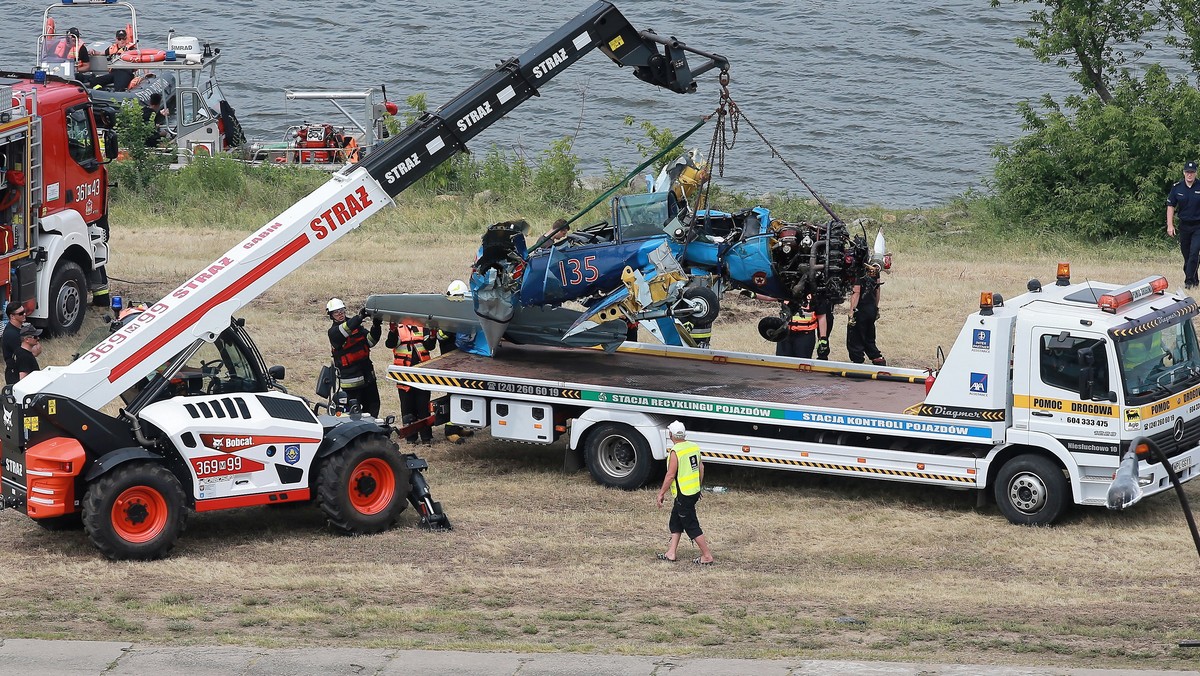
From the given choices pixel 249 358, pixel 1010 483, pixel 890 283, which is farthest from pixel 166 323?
pixel 890 283

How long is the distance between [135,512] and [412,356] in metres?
4.76

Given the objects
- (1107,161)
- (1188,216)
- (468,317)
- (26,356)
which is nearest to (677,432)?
(468,317)

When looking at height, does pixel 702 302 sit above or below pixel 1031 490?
above

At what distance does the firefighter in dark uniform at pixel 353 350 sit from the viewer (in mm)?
16516

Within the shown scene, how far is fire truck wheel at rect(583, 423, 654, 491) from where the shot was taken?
15273mm

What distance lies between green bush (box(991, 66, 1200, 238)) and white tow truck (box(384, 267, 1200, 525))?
1348cm

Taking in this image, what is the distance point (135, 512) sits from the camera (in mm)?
12742

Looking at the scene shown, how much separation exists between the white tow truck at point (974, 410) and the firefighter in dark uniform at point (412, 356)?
907 millimetres

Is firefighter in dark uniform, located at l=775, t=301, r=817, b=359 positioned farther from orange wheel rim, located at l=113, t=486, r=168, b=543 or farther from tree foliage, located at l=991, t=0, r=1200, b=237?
tree foliage, located at l=991, t=0, r=1200, b=237

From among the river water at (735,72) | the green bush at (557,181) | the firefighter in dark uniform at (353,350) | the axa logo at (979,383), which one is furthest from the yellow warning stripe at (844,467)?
the river water at (735,72)

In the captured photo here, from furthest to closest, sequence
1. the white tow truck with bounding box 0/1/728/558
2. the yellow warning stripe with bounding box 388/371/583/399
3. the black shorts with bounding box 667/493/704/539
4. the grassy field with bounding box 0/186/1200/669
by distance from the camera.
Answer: the yellow warning stripe with bounding box 388/371/583/399
the black shorts with bounding box 667/493/704/539
the white tow truck with bounding box 0/1/728/558
the grassy field with bounding box 0/186/1200/669

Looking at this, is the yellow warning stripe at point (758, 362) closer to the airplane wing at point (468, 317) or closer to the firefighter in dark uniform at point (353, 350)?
the airplane wing at point (468, 317)

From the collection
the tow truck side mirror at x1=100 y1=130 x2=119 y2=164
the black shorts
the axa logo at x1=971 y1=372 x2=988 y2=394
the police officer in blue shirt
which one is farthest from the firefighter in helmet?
the police officer in blue shirt

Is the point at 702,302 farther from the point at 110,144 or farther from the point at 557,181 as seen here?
the point at 557,181
